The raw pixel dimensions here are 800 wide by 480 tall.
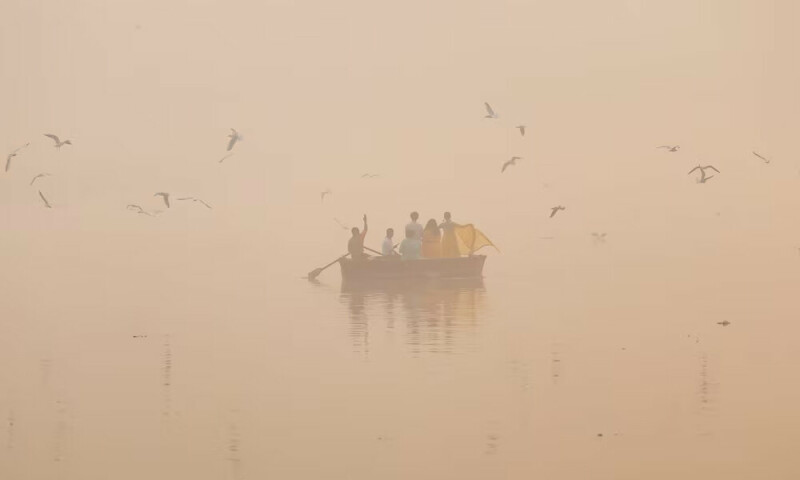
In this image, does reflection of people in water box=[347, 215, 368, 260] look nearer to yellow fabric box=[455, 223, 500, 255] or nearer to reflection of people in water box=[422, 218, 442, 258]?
reflection of people in water box=[422, 218, 442, 258]

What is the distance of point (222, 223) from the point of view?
47.4m

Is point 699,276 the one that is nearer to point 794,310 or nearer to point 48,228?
point 794,310

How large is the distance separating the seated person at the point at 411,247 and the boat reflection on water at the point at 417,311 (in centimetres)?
33

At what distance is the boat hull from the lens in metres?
21.2

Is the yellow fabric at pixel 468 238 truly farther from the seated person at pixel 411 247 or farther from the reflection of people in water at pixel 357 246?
the reflection of people in water at pixel 357 246

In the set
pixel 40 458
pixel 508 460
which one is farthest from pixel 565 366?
pixel 40 458

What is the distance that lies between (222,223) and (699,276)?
2607cm

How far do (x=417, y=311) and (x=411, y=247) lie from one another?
143 inches

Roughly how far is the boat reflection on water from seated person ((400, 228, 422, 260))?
1.07 ft

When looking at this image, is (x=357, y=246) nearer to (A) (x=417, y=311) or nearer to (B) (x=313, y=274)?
(B) (x=313, y=274)

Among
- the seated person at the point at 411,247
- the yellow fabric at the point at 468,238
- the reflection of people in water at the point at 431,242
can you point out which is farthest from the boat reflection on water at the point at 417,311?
the yellow fabric at the point at 468,238

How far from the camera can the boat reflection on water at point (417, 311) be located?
48.6 ft

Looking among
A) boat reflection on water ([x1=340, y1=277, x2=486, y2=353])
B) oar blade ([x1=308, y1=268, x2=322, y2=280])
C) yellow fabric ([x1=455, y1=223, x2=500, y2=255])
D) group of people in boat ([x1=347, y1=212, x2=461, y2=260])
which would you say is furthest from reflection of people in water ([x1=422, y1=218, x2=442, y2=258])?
oar blade ([x1=308, y1=268, x2=322, y2=280])

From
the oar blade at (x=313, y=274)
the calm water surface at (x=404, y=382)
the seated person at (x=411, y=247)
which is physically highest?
the seated person at (x=411, y=247)
